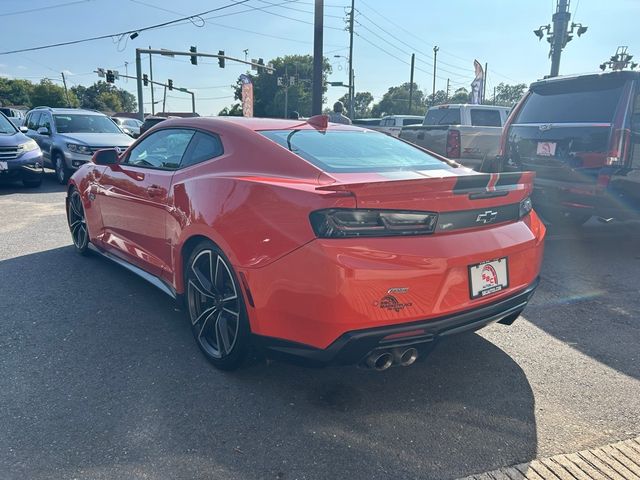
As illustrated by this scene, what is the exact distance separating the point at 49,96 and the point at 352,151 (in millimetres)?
98438

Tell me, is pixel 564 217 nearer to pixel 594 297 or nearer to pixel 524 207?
pixel 594 297

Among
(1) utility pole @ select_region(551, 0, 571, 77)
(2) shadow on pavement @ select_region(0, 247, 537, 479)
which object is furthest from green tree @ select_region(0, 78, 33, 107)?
(2) shadow on pavement @ select_region(0, 247, 537, 479)

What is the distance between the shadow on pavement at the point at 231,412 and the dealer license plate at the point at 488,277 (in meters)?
0.61

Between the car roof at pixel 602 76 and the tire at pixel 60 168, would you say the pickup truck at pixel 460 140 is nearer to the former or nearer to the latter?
the car roof at pixel 602 76

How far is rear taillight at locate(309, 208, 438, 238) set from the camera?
2193mm

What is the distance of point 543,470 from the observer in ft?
6.98

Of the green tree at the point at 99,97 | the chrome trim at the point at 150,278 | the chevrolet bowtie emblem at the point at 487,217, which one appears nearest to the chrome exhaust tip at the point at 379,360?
the chevrolet bowtie emblem at the point at 487,217

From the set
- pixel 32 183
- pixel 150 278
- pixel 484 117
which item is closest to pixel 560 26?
pixel 484 117

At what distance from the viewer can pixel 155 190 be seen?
3496 mm

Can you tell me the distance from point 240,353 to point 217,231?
687mm

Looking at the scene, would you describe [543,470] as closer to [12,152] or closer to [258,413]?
[258,413]

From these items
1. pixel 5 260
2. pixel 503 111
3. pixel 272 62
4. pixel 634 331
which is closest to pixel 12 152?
pixel 5 260

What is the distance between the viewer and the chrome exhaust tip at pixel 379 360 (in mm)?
2322

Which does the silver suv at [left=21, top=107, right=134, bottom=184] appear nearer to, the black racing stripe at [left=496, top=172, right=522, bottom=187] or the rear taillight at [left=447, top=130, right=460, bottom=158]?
the rear taillight at [left=447, top=130, right=460, bottom=158]
